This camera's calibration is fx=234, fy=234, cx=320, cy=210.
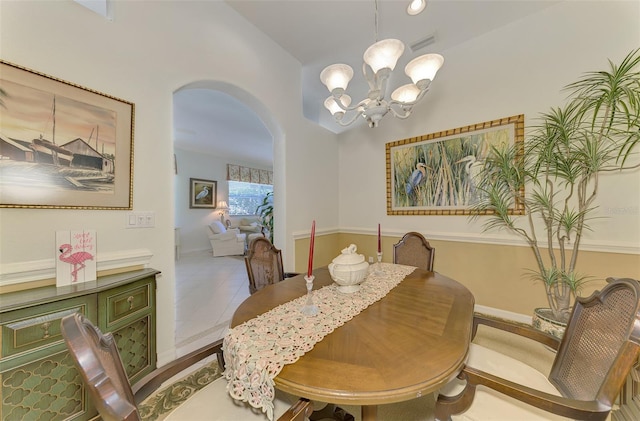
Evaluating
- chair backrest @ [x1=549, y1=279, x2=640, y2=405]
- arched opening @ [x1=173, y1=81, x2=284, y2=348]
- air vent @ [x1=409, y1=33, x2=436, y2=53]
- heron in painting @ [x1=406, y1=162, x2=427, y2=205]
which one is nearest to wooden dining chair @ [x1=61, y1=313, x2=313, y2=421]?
chair backrest @ [x1=549, y1=279, x2=640, y2=405]

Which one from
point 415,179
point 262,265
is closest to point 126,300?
point 262,265

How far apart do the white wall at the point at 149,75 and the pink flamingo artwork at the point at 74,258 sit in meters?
0.08

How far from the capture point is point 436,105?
9.77 ft

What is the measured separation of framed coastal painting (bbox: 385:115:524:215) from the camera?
2584mm

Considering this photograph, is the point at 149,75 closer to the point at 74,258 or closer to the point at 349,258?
the point at 74,258

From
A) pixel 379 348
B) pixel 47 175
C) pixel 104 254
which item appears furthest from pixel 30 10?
pixel 379 348

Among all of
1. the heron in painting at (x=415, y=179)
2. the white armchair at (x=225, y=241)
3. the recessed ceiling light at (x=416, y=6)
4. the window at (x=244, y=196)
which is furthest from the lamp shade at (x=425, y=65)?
the window at (x=244, y=196)

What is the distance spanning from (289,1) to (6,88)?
7.15 feet

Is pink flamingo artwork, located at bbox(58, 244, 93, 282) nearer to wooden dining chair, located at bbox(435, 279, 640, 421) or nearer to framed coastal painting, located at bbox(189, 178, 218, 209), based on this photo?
wooden dining chair, located at bbox(435, 279, 640, 421)

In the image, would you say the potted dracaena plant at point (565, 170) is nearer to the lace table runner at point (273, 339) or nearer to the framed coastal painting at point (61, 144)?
the lace table runner at point (273, 339)

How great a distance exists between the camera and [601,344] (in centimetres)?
87

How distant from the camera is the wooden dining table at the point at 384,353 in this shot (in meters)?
0.66

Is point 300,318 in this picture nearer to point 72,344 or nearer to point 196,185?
point 72,344

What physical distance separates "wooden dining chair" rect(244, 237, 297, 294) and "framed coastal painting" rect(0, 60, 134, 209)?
0.94 m
